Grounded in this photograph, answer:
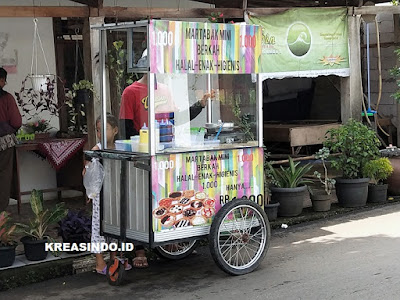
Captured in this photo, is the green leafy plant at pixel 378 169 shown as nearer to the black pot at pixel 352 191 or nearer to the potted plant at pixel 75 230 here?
the black pot at pixel 352 191

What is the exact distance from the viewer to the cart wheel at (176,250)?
7.44 meters

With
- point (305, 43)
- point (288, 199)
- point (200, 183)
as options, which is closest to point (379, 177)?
point (288, 199)

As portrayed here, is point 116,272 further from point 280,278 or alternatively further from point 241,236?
point 280,278

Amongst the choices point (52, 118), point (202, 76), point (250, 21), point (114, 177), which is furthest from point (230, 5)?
point (114, 177)

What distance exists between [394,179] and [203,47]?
5333 mm

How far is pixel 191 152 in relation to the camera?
6.60 metres

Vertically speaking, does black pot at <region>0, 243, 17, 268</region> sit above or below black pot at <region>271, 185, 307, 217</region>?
below

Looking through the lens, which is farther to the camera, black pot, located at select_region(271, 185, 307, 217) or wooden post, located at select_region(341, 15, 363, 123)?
wooden post, located at select_region(341, 15, 363, 123)

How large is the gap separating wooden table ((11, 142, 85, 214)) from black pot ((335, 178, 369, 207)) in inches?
151

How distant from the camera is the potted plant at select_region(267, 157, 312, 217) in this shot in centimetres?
938

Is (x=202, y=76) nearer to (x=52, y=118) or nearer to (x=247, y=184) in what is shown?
(x=247, y=184)

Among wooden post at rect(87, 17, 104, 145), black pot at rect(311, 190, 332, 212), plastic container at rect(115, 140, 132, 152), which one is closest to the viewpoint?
plastic container at rect(115, 140, 132, 152)

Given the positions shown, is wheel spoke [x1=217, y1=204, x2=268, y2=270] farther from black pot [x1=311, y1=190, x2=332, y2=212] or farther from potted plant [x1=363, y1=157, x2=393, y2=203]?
potted plant [x1=363, y1=157, x2=393, y2=203]

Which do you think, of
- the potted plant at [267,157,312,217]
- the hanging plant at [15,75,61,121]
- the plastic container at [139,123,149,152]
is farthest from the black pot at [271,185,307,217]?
the hanging plant at [15,75,61,121]
